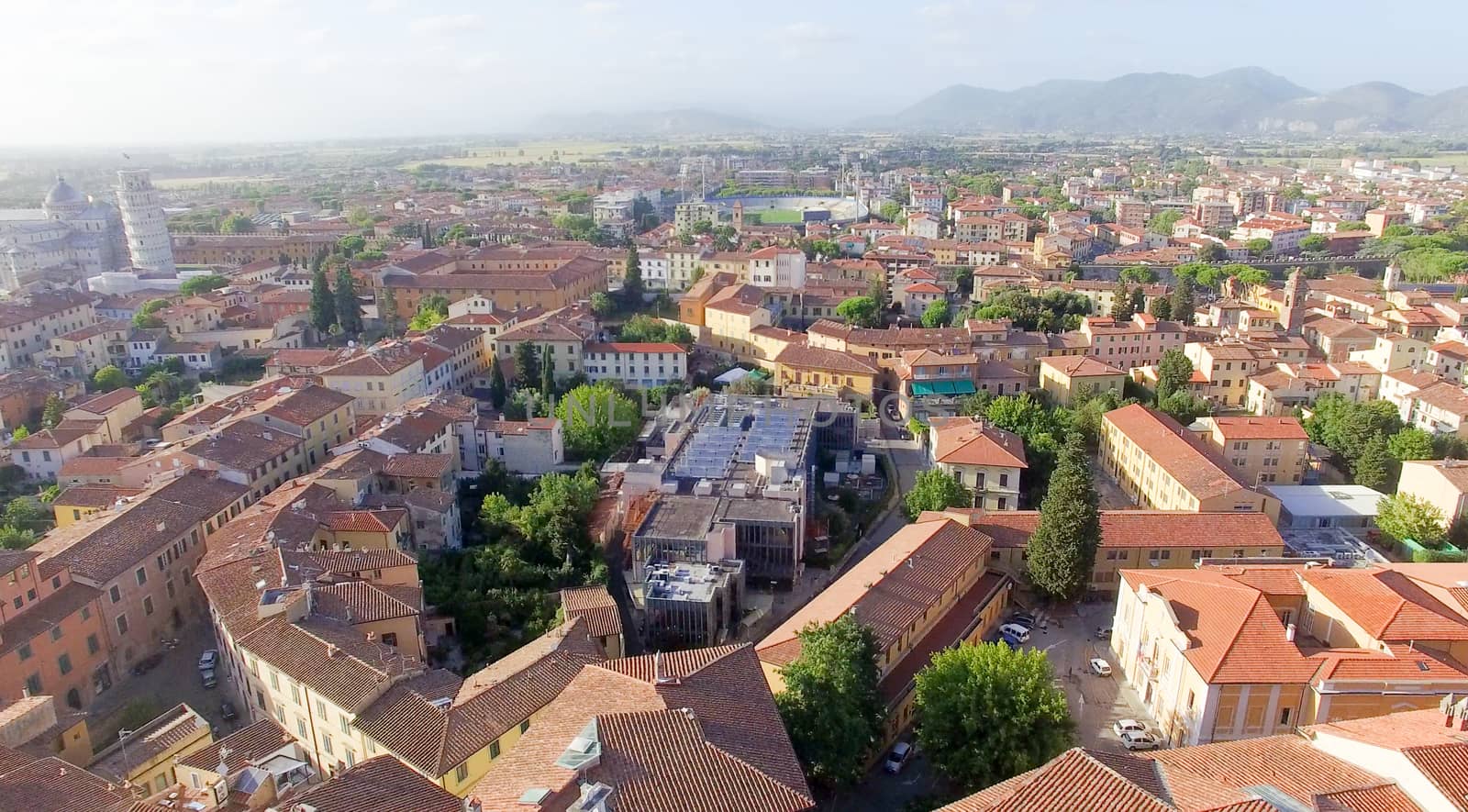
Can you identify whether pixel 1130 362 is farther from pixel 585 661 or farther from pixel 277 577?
pixel 277 577

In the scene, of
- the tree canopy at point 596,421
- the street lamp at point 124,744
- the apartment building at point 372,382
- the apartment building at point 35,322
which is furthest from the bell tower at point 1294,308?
the apartment building at point 35,322

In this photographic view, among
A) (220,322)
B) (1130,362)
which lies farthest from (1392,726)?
(220,322)

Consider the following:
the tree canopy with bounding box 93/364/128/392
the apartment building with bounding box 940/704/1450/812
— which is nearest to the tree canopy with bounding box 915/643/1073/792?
the apartment building with bounding box 940/704/1450/812

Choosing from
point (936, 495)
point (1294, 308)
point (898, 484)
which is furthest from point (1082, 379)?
point (1294, 308)

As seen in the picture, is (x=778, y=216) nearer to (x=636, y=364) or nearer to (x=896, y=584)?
(x=636, y=364)

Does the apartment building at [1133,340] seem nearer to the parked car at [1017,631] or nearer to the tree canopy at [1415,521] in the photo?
the tree canopy at [1415,521]

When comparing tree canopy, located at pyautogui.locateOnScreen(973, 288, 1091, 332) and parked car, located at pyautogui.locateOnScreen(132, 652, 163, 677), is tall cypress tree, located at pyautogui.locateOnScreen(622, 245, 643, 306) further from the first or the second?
parked car, located at pyautogui.locateOnScreen(132, 652, 163, 677)
